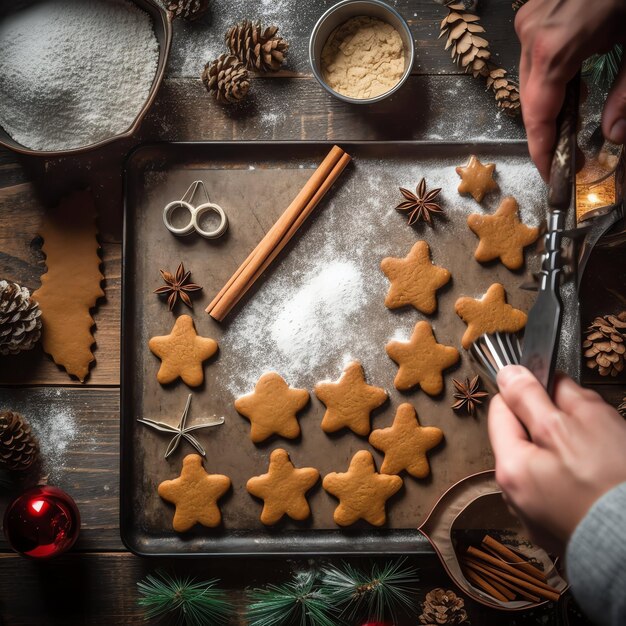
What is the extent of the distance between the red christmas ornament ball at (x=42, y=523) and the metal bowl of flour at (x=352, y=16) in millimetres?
1174

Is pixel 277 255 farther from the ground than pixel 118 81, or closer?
closer

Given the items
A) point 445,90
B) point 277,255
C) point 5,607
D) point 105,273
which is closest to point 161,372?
point 105,273

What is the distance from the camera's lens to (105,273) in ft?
5.18

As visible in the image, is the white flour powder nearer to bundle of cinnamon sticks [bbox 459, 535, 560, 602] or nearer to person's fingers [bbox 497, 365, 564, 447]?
person's fingers [bbox 497, 365, 564, 447]

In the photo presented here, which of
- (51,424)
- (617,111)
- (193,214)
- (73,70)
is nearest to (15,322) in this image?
(51,424)

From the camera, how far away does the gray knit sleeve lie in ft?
2.55

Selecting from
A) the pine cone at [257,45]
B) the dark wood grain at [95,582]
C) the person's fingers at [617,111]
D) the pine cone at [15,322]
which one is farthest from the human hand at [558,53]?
the pine cone at [15,322]

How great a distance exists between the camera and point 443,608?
146 centimetres

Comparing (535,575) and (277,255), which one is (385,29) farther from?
(535,575)

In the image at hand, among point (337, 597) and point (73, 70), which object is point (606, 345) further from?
point (73, 70)

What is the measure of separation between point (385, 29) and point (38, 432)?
134 cm

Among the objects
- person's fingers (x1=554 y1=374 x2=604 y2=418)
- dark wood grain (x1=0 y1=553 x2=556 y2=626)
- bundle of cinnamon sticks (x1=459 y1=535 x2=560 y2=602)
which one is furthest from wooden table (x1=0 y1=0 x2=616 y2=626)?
person's fingers (x1=554 y1=374 x2=604 y2=418)

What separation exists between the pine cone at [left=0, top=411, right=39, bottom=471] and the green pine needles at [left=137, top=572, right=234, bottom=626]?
1.38ft

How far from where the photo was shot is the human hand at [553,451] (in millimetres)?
877
